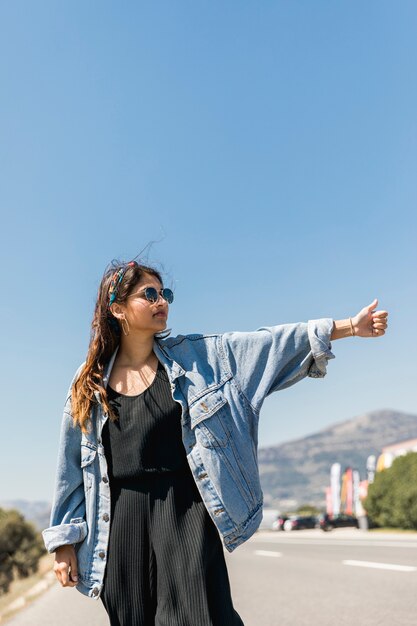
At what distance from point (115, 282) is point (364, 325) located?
3.46 feet

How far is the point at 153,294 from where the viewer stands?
3219 mm

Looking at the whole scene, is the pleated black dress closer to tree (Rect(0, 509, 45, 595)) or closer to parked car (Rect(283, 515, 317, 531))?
tree (Rect(0, 509, 45, 595))

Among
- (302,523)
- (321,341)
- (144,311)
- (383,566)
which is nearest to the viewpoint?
(321,341)

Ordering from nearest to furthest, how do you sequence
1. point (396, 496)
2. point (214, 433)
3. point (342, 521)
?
point (214, 433) → point (396, 496) → point (342, 521)

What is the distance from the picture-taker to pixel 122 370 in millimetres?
3244

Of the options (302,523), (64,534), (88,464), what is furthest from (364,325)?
(302,523)

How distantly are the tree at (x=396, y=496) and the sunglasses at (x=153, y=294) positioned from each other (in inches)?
1333

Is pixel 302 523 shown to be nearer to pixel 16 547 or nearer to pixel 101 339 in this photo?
pixel 16 547

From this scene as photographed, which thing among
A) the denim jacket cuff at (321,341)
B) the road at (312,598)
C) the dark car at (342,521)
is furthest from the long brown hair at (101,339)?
the dark car at (342,521)

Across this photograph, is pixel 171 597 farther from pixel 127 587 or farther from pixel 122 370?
pixel 122 370

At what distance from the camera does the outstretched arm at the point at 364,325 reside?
9.92 ft

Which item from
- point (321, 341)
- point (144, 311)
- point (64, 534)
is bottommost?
point (64, 534)

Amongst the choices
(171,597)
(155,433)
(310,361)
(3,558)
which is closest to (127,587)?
(171,597)

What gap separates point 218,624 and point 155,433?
723mm
